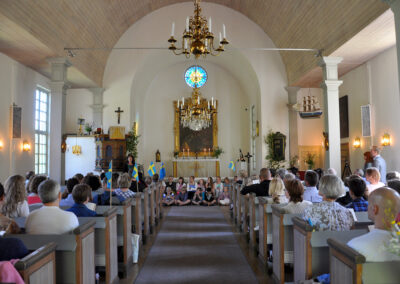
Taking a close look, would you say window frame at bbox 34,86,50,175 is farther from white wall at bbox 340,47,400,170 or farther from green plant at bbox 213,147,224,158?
white wall at bbox 340,47,400,170

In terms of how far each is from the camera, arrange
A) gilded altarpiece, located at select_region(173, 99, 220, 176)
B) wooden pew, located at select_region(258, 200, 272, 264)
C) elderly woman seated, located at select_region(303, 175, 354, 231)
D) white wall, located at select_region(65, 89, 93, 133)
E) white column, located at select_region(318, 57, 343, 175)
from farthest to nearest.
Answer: gilded altarpiece, located at select_region(173, 99, 220, 176)
white wall, located at select_region(65, 89, 93, 133)
white column, located at select_region(318, 57, 343, 175)
wooden pew, located at select_region(258, 200, 272, 264)
elderly woman seated, located at select_region(303, 175, 354, 231)

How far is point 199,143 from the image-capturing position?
637 inches

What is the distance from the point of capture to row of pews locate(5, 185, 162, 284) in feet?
6.89

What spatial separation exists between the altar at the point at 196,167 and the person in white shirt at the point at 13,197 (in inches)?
474

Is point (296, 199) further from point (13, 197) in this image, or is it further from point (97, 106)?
point (97, 106)

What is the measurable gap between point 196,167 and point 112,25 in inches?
275

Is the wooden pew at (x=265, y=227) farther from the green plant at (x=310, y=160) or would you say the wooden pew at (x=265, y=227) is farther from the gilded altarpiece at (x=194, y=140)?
the gilded altarpiece at (x=194, y=140)

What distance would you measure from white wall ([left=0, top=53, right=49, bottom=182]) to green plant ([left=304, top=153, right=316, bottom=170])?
9885 mm

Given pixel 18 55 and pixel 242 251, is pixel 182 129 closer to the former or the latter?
pixel 18 55

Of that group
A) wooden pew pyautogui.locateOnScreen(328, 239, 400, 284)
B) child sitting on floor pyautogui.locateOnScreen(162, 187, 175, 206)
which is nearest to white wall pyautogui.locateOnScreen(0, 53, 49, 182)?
child sitting on floor pyautogui.locateOnScreen(162, 187, 175, 206)

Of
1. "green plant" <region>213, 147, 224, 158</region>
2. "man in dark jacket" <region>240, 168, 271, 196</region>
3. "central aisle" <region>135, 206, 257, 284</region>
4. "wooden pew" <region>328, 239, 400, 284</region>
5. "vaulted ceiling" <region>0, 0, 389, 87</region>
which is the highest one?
"vaulted ceiling" <region>0, 0, 389, 87</region>

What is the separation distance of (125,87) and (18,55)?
4228mm

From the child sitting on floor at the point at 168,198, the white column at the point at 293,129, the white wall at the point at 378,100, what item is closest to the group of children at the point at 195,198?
the child sitting on floor at the point at 168,198

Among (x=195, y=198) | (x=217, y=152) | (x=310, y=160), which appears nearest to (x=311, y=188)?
(x=195, y=198)
